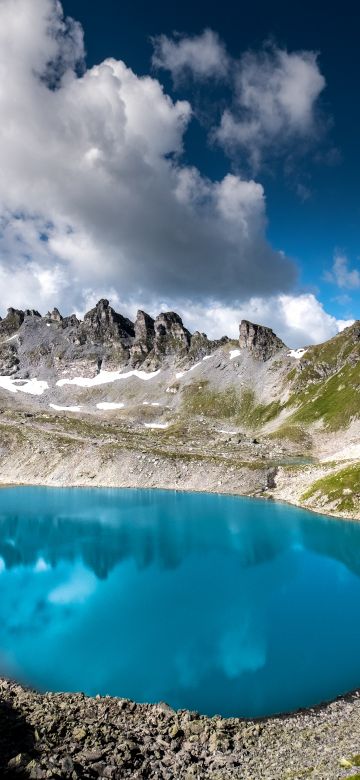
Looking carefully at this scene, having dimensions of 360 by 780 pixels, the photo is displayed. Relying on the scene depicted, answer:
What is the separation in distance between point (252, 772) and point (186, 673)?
1095 cm

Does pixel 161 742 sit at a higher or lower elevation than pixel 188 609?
lower

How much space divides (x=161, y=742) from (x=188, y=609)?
18171mm

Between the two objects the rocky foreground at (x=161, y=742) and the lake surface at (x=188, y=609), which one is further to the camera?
the lake surface at (x=188, y=609)

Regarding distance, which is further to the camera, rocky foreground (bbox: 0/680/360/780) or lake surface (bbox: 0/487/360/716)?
lake surface (bbox: 0/487/360/716)

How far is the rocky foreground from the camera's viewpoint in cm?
2041

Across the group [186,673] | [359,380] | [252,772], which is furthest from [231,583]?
[359,380]

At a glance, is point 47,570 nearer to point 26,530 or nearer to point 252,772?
point 26,530

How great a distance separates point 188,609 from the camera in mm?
41594

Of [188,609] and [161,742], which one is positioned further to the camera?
[188,609]

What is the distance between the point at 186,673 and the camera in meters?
31.2

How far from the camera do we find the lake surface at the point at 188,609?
100ft

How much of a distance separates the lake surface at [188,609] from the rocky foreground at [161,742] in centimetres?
239

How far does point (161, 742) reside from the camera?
928 inches

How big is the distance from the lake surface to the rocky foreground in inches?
94.2
